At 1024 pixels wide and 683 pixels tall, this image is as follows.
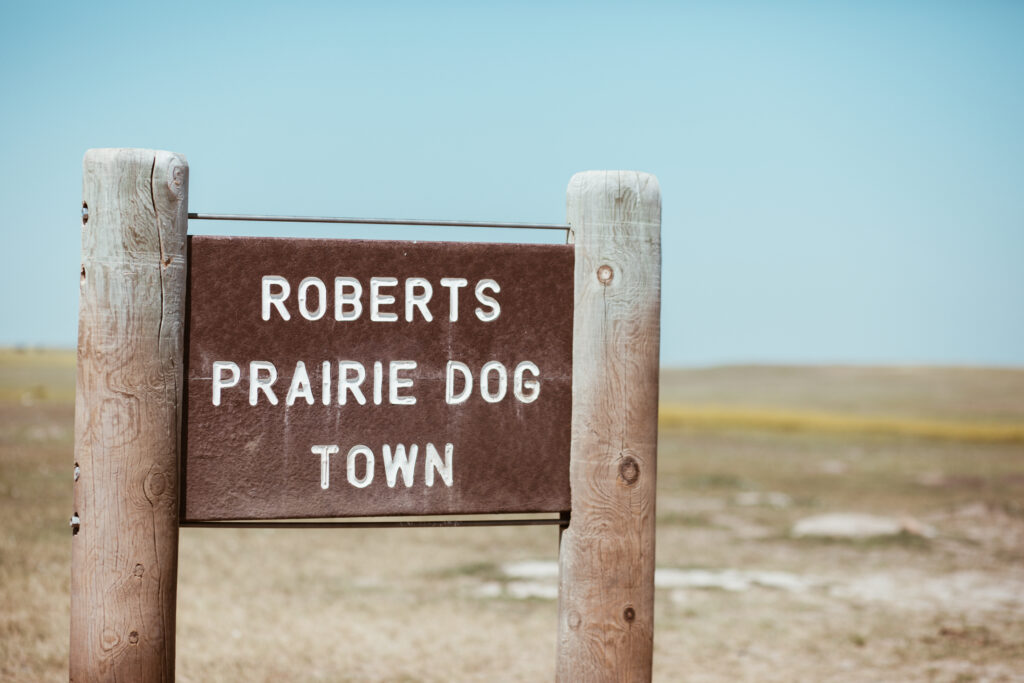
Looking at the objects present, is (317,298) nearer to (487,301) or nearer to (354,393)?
(354,393)

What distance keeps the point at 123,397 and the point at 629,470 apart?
Answer: 1.65 meters

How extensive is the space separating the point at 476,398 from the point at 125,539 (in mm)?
1178

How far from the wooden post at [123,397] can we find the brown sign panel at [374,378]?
85mm

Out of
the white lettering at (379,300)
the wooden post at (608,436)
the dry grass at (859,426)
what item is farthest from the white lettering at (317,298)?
the dry grass at (859,426)

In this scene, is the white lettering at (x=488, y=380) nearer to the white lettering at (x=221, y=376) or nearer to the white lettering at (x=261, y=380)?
the white lettering at (x=261, y=380)

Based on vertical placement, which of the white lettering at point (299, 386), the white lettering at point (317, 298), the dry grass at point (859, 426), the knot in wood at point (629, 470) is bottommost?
the dry grass at point (859, 426)

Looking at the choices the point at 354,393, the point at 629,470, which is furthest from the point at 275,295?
the point at 629,470

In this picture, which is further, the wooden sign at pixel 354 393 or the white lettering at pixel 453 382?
the white lettering at pixel 453 382

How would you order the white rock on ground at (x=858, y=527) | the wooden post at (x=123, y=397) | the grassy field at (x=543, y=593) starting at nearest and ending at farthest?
the wooden post at (x=123, y=397), the grassy field at (x=543, y=593), the white rock on ground at (x=858, y=527)

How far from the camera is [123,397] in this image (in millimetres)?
2930

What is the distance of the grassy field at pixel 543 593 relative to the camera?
666cm

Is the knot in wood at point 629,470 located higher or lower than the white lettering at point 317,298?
lower

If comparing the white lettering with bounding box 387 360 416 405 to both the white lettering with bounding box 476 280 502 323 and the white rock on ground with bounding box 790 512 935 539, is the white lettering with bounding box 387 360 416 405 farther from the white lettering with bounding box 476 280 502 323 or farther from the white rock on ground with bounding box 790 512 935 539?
the white rock on ground with bounding box 790 512 935 539

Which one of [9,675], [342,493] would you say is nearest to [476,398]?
[342,493]
